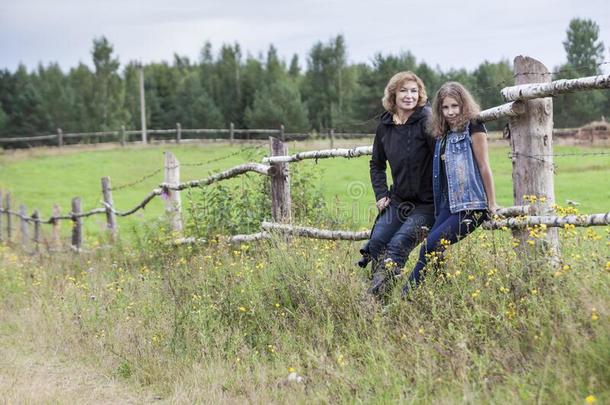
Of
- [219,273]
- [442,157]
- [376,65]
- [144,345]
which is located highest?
[376,65]

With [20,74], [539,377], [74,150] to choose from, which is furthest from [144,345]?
[20,74]

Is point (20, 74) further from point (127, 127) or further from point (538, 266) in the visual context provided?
point (538, 266)

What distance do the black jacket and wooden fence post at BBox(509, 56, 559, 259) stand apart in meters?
0.59

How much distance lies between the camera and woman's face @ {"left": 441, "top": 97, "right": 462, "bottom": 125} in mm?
4926

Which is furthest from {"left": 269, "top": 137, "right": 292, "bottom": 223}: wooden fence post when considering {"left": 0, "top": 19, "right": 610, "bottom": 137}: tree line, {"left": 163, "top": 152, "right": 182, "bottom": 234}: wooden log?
{"left": 0, "top": 19, "right": 610, "bottom": 137}: tree line

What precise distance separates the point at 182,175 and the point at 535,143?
23105mm

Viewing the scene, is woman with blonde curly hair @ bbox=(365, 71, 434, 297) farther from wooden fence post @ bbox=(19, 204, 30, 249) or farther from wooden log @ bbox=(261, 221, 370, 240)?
wooden fence post @ bbox=(19, 204, 30, 249)

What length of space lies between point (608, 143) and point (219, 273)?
4609 millimetres

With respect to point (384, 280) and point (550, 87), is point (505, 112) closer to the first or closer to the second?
Answer: point (550, 87)

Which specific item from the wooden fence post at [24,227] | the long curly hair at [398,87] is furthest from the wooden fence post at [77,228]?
the long curly hair at [398,87]

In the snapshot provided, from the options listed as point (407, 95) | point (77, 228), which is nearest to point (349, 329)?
point (407, 95)

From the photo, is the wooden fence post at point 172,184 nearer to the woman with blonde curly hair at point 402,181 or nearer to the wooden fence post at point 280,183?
the wooden fence post at point 280,183

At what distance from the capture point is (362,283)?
202 inches

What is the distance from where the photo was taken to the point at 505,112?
4863mm
